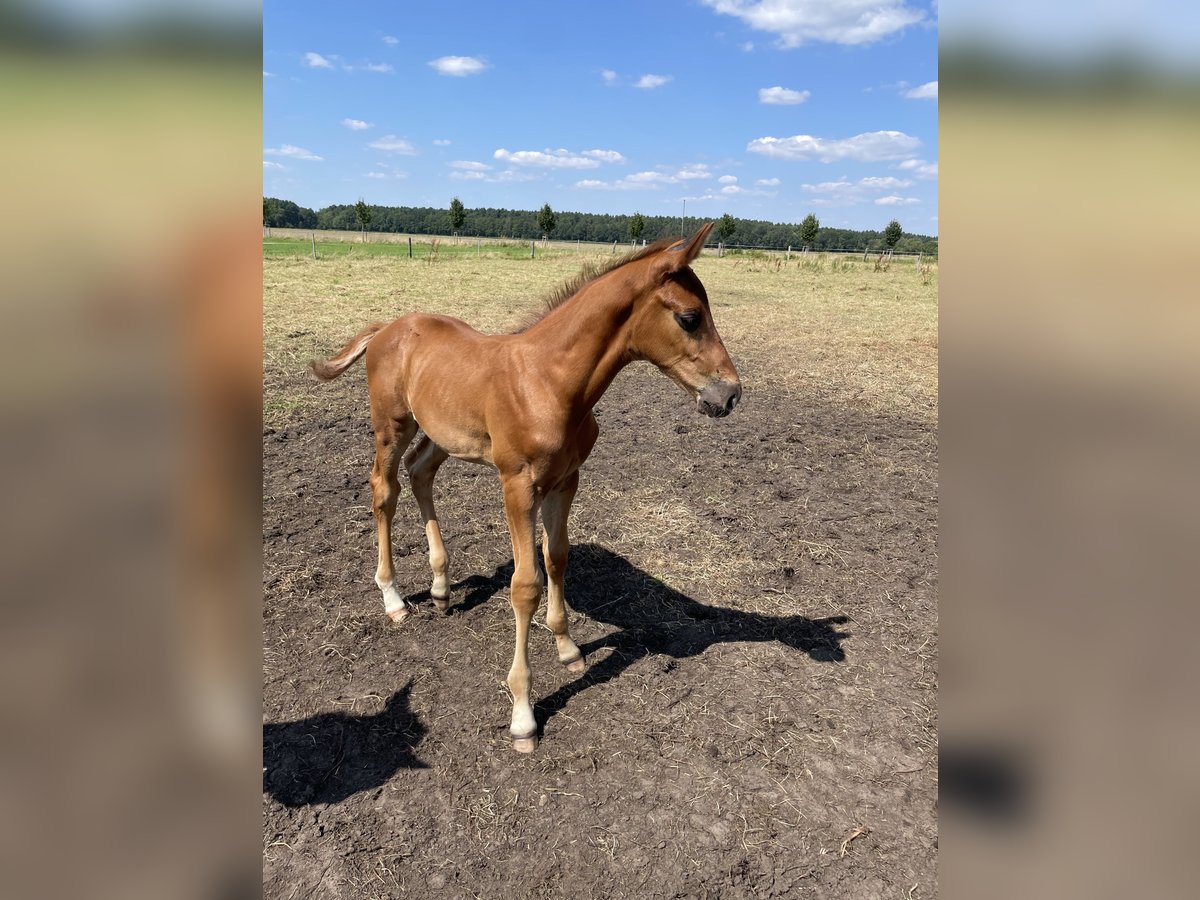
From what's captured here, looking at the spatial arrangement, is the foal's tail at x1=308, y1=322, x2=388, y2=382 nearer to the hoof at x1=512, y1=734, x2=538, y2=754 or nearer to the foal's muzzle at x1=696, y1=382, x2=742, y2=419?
the foal's muzzle at x1=696, y1=382, x2=742, y2=419

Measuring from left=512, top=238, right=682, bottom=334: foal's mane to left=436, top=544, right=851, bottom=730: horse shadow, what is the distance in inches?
78.3

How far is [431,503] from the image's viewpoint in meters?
4.61

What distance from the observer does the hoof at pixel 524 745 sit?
135 inches

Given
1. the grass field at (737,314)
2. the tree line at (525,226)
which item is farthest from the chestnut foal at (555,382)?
the tree line at (525,226)

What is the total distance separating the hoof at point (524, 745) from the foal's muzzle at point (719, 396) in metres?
1.87

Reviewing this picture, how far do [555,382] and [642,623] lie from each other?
1959mm
